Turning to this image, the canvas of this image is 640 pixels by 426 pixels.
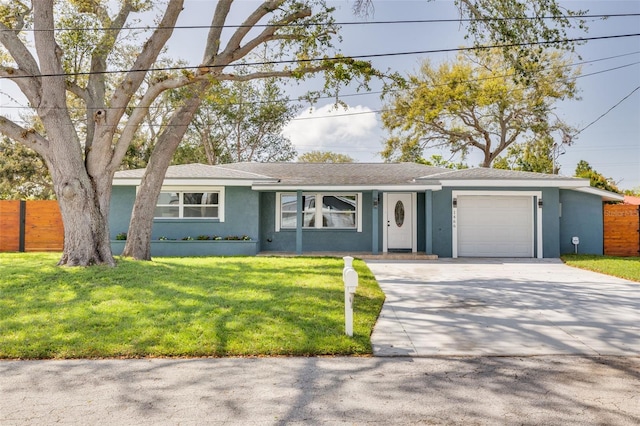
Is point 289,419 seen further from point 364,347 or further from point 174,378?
point 364,347

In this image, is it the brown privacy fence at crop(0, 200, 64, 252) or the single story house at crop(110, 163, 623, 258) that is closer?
the single story house at crop(110, 163, 623, 258)

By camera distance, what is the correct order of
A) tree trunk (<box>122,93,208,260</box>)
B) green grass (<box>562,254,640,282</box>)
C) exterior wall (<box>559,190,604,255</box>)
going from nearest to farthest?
green grass (<box>562,254,640,282</box>), tree trunk (<box>122,93,208,260</box>), exterior wall (<box>559,190,604,255</box>)

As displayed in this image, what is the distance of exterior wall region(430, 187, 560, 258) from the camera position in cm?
1370

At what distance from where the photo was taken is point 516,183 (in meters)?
13.5

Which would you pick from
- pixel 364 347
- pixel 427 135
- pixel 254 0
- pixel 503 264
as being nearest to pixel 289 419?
pixel 364 347

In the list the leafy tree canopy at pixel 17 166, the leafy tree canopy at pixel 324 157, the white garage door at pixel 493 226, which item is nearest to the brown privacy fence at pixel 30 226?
the leafy tree canopy at pixel 17 166

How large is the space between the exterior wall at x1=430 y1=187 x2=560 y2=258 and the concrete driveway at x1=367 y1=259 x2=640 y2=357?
326 cm

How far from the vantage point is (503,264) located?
40.2ft

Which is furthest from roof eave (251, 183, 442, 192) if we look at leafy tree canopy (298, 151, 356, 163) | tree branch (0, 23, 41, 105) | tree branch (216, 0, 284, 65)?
leafy tree canopy (298, 151, 356, 163)

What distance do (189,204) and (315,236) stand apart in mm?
4657

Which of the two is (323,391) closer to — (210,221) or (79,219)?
(79,219)

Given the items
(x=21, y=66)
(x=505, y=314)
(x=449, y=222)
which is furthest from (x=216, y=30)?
(x=505, y=314)

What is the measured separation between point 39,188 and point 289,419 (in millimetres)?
30758

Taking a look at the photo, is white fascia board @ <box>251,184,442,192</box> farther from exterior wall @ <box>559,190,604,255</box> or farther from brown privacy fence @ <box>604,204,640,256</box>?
brown privacy fence @ <box>604,204,640,256</box>
